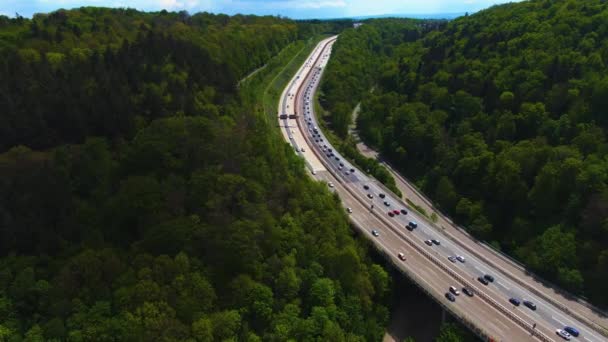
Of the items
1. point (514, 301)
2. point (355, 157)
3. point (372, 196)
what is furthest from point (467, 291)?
point (355, 157)

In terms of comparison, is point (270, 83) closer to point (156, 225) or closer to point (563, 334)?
point (156, 225)

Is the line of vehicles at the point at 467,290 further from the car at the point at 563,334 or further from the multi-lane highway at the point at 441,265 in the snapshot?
the multi-lane highway at the point at 441,265

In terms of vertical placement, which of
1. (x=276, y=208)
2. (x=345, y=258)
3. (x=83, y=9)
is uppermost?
(x=83, y=9)

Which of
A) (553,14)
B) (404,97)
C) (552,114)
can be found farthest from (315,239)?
(553,14)

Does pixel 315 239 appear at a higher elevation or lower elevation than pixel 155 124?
lower

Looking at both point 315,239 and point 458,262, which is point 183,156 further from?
point 458,262

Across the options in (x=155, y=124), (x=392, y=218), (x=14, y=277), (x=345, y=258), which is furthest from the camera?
(x=392, y=218)
